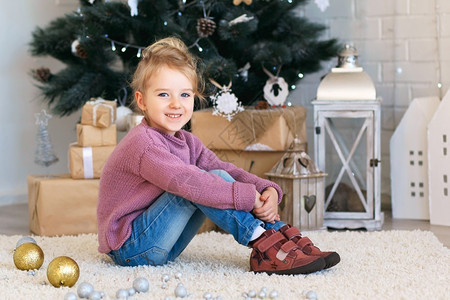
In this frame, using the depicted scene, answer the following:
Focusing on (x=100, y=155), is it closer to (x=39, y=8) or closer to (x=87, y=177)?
(x=87, y=177)

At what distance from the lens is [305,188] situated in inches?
89.9

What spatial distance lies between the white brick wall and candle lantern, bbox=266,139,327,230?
590 millimetres

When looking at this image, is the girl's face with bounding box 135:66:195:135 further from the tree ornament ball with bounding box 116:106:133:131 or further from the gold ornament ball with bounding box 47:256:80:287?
the tree ornament ball with bounding box 116:106:133:131

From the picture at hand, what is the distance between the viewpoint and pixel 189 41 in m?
2.46

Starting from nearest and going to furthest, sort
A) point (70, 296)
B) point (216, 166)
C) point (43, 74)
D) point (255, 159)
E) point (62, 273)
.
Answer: point (70, 296)
point (62, 273)
point (216, 166)
point (255, 159)
point (43, 74)

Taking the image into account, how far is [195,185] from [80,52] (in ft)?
3.80

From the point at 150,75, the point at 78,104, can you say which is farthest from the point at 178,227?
the point at 78,104

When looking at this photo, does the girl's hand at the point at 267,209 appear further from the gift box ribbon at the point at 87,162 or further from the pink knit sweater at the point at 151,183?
the gift box ribbon at the point at 87,162

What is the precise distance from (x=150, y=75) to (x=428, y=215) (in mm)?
1248

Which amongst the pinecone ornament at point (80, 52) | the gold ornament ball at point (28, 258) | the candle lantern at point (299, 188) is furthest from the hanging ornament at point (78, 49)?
the gold ornament ball at point (28, 258)

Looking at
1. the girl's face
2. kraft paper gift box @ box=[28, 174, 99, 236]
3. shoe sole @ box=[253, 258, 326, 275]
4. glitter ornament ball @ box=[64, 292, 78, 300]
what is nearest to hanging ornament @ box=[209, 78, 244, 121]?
kraft paper gift box @ box=[28, 174, 99, 236]

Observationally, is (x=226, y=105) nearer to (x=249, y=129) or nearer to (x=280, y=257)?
(x=249, y=129)

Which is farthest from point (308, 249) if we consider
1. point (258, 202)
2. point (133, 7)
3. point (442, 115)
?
point (133, 7)

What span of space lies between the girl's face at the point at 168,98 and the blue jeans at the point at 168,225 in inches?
6.2
